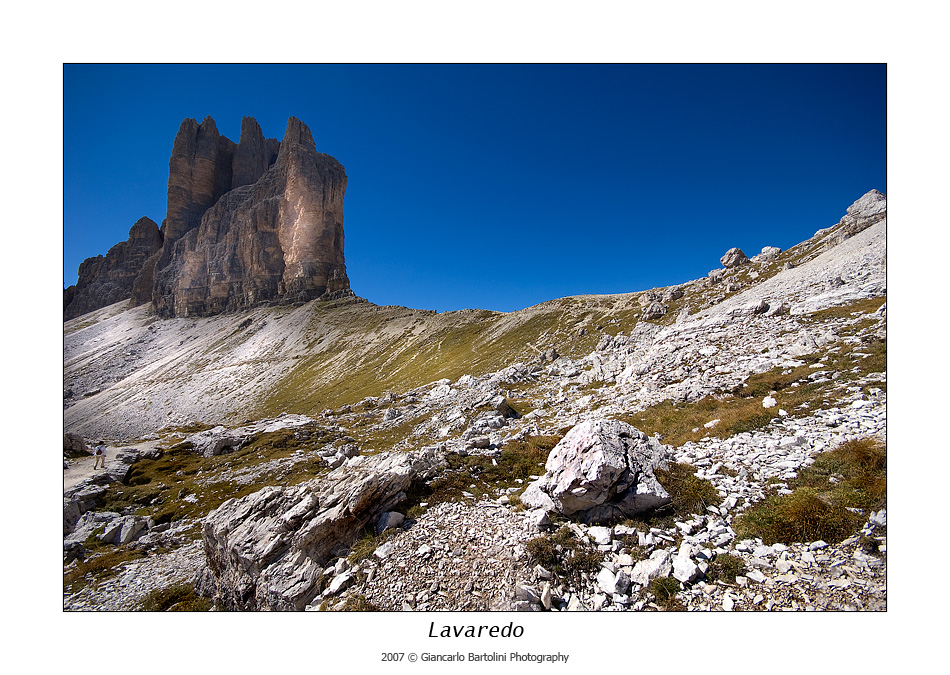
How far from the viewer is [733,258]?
43.2 m

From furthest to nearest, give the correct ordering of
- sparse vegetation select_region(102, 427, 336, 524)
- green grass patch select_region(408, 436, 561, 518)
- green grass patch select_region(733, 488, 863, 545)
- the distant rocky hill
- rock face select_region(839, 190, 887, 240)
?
the distant rocky hill, rock face select_region(839, 190, 887, 240), sparse vegetation select_region(102, 427, 336, 524), green grass patch select_region(408, 436, 561, 518), green grass patch select_region(733, 488, 863, 545)

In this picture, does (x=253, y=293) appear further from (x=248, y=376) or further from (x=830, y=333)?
(x=830, y=333)

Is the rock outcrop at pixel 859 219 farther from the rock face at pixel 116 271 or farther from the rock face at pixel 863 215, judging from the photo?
the rock face at pixel 116 271

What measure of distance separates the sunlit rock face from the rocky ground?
93788 mm

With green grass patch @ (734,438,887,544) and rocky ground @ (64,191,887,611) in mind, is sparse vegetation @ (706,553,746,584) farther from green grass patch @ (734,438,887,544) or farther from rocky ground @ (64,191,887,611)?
green grass patch @ (734,438,887,544)

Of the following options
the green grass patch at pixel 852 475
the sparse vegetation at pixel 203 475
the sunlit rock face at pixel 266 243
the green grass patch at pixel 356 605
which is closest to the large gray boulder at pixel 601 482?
the green grass patch at pixel 852 475

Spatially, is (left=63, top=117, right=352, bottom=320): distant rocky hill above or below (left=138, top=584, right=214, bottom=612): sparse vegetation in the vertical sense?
above

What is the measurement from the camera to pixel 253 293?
366 feet

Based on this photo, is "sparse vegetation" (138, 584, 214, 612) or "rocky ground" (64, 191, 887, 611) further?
"sparse vegetation" (138, 584, 214, 612)

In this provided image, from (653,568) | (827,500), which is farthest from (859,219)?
(653,568)

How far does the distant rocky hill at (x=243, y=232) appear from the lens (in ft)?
362

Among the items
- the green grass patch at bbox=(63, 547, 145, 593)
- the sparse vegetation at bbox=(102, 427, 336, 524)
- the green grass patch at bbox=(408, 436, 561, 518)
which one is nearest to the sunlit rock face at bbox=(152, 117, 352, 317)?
the sparse vegetation at bbox=(102, 427, 336, 524)

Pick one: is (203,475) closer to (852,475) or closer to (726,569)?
→ (726,569)

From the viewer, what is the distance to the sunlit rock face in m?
110
